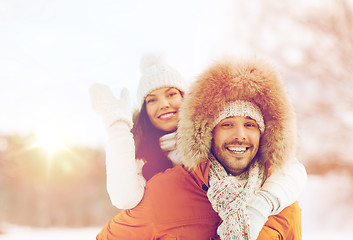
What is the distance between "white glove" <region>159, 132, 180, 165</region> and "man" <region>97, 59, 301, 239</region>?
222 millimetres

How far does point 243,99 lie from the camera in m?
1.58

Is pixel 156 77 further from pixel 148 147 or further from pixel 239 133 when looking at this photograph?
pixel 239 133

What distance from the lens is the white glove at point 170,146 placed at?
186cm

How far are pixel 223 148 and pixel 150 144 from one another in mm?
642

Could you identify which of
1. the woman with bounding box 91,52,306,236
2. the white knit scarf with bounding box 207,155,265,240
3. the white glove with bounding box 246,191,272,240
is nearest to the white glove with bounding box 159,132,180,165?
the woman with bounding box 91,52,306,236

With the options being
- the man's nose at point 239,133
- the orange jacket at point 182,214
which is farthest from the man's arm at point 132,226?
the man's nose at point 239,133

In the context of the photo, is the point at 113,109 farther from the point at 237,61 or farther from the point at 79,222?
the point at 79,222

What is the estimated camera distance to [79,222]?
700 centimetres

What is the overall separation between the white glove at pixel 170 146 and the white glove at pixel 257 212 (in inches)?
21.3

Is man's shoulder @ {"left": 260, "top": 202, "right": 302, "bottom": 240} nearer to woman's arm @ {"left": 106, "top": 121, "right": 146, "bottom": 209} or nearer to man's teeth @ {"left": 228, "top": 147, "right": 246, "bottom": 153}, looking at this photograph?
man's teeth @ {"left": 228, "top": 147, "right": 246, "bottom": 153}

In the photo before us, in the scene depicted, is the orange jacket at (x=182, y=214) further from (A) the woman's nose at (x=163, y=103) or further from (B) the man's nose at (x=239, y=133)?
(A) the woman's nose at (x=163, y=103)

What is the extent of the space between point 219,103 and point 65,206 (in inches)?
256

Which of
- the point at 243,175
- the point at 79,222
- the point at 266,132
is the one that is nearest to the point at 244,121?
the point at 266,132

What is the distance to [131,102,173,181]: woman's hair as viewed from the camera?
1.98 metres
